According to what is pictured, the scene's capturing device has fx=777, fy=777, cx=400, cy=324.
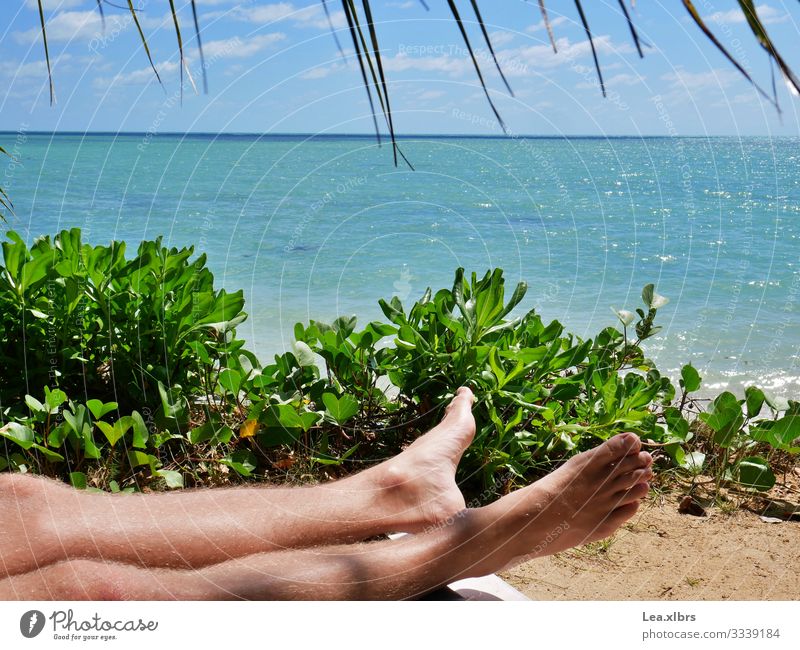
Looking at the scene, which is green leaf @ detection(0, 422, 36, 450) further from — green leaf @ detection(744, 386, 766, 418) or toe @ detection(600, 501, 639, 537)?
green leaf @ detection(744, 386, 766, 418)

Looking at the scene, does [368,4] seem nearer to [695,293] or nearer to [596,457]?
[596,457]

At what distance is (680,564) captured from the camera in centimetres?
167

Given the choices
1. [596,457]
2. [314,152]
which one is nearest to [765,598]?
[596,457]

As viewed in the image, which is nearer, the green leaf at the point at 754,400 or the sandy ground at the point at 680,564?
the sandy ground at the point at 680,564

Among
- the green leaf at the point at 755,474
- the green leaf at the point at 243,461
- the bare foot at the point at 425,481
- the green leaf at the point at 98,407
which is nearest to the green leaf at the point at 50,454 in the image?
the green leaf at the point at 98,407

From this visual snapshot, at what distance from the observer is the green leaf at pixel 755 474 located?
1.94 meters

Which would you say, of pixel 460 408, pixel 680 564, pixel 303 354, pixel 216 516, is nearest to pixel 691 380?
pixel 680 564

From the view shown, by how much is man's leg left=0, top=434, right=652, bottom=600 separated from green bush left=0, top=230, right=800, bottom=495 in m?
0.33

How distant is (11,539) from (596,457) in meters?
1.10

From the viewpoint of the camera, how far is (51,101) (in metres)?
1.11

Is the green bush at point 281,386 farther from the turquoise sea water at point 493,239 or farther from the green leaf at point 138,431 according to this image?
the turquoise sea water at point 493,239

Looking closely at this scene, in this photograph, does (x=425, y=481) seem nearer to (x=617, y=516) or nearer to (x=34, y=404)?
(x=617, y=516)

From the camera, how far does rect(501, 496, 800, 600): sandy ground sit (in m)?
1.57
